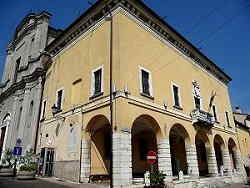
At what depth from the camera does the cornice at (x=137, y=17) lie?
15.1 meters

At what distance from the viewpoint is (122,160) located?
1124 centimetres

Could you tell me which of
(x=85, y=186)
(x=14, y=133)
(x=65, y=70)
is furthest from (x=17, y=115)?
(x=85, y=186)

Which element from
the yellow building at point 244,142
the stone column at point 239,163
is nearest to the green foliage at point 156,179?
the stone column at point 239,163

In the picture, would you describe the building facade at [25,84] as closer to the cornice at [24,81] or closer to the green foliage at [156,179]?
the cornice at [24,81]

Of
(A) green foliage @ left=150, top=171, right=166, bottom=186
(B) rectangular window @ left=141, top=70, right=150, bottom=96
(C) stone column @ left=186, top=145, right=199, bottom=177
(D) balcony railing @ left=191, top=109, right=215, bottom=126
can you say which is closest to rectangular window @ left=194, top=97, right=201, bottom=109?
(D) balcony railing @ left=191, top=109, right=215, bottom=126

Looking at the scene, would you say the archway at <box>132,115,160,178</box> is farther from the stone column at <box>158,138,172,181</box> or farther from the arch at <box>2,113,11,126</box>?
the arch at <box>2,113,11,126</box>

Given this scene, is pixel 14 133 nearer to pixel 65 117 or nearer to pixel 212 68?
pixel 65 117

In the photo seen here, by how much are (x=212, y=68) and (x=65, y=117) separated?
17598mm

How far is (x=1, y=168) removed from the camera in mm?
19656

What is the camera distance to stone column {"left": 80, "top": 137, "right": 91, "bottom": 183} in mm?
13242

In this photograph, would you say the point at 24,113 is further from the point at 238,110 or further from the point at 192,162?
the point at 238,110

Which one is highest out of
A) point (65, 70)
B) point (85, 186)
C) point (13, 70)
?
point (13, 70)

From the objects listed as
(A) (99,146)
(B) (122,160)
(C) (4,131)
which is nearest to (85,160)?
(A) (99,146)

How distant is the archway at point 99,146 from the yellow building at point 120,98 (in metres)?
0.06
